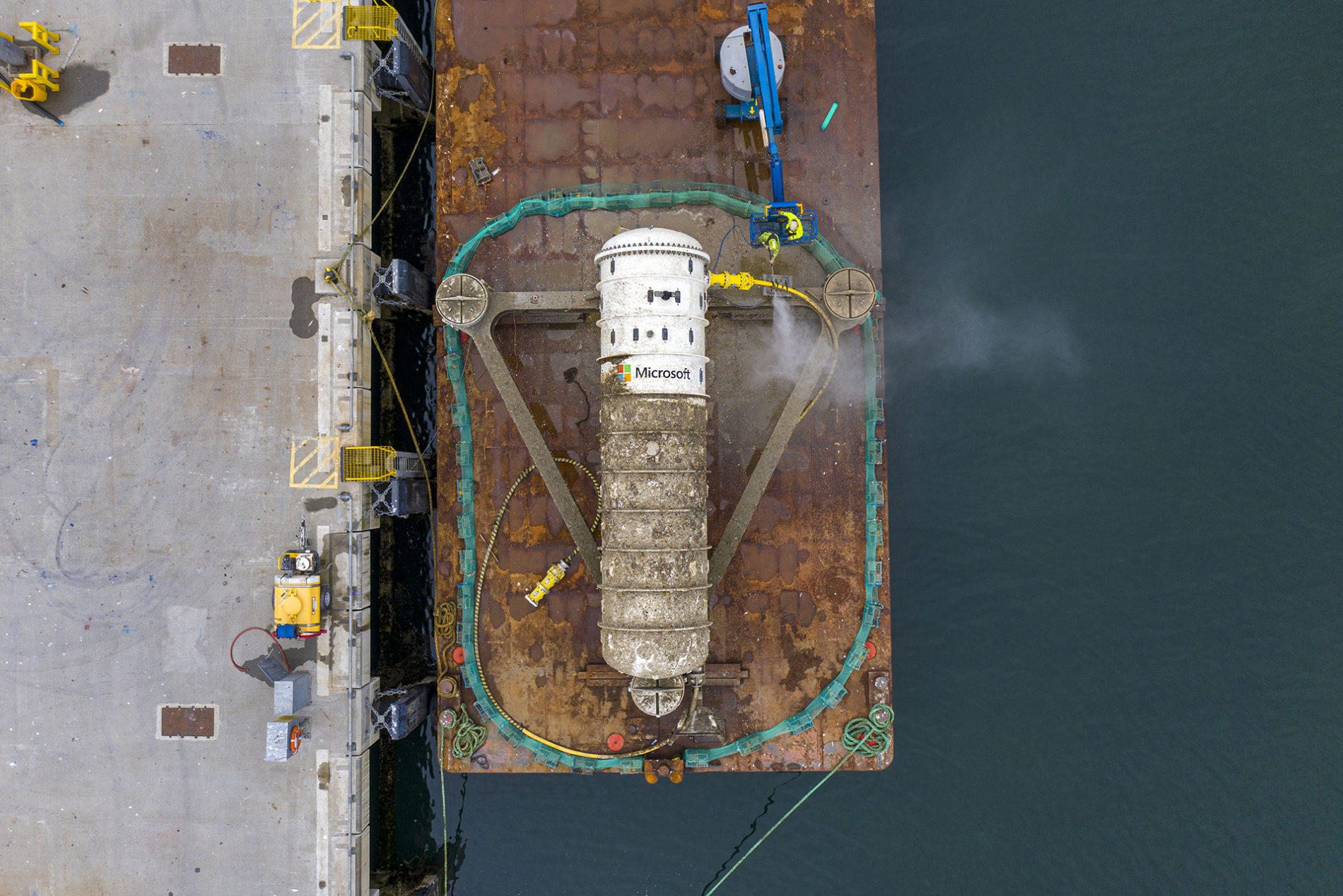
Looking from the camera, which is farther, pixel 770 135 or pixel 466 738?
pixel 466 738

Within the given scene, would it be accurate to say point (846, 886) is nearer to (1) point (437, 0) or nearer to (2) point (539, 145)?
(2) point (539, 145)

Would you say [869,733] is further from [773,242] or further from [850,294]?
[773,242]

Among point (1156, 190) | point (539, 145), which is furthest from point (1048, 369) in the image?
point (539, 145)

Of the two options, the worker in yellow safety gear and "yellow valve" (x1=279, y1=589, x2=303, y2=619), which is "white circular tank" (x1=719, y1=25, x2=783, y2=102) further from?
"yellow valve" (x1=279, y1=589, x2=303, y2=619)

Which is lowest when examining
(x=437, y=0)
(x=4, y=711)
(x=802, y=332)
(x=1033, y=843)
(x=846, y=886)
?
(x=846, y=886)

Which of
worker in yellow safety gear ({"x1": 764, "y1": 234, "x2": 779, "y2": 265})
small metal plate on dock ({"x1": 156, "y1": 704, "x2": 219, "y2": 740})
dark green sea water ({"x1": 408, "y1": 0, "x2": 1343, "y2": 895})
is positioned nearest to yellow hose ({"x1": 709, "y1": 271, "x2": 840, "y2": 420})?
worker in yellow safety gear ({"x1": 764, "y1": 234, "x2": 779, "y2": 265})

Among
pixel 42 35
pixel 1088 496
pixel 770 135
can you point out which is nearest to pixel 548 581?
pixel 770 135

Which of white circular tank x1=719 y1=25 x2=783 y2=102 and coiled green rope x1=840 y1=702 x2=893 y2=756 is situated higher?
white circular tank x1=719 y1=25 x2=783 y2=102
